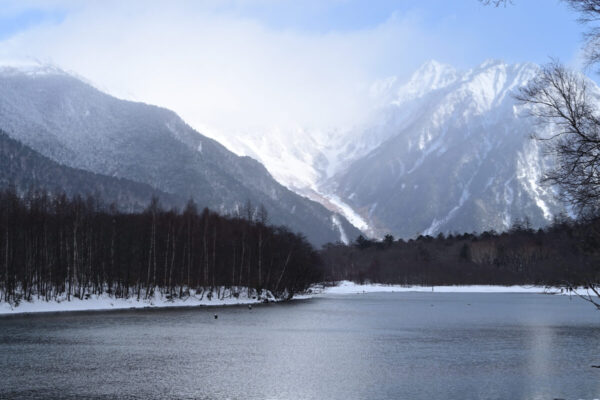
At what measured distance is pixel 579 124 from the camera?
1852 centimetres

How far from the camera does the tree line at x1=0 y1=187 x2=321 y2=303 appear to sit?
328 feet

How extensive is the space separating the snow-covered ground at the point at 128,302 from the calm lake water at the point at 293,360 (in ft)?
53.2

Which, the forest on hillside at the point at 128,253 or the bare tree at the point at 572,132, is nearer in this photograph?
the bare tree at the point at 572,132

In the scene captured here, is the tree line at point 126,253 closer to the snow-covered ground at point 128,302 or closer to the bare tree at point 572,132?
the snow-covered ground at point 128,302

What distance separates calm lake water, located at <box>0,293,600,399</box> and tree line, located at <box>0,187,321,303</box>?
23830mm

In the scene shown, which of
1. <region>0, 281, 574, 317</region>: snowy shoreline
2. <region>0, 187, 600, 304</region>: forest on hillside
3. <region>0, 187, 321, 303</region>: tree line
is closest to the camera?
<region>0, 281, 574, 317</region>: snowy shoreline

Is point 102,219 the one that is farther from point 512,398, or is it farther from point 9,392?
point 512,398

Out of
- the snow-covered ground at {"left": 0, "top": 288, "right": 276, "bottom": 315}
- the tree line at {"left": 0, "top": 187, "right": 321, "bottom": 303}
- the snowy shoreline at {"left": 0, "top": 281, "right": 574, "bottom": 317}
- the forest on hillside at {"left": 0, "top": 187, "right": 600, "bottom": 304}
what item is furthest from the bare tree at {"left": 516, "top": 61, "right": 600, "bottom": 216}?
the tree line at {"left": 0, "top": 187, "right": 321, "bottom": 303}

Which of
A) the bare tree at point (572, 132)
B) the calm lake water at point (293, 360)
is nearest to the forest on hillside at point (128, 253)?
the calm lake water at point (293, 360)

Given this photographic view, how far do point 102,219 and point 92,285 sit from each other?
530 inches

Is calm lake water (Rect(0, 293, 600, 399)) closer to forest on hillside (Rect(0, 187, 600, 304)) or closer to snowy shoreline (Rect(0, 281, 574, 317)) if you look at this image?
snowy shoreline (Rect(0, 281, 574, 317))

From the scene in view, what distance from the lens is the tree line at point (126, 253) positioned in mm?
100125

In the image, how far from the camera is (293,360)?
44750mm

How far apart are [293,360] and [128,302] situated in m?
72.9
